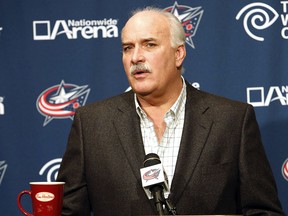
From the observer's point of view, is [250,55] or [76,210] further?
[250,55]

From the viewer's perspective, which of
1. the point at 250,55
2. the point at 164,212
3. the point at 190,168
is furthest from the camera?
the point at 250,55

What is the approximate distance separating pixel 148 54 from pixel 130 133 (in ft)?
1.12

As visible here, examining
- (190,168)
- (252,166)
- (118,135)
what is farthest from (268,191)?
(118,135)

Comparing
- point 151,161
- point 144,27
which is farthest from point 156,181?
point 144,27

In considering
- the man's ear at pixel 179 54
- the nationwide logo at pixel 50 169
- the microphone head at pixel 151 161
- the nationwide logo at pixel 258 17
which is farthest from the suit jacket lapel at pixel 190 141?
the nationwide logo at pixel 50 169

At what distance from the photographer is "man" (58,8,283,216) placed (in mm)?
2365

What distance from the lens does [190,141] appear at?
243 centimetres

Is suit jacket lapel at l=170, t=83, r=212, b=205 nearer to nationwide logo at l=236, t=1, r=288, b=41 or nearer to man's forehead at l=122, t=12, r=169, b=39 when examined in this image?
man's forehead at l=122, t=12, r=169, b=39

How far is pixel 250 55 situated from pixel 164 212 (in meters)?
1.61

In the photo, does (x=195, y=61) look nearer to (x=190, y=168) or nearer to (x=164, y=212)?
(x=190, y=168)

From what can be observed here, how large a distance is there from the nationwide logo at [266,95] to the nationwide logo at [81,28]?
31.6 inches

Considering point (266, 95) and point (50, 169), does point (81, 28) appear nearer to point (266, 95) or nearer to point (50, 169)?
point (50, 169)

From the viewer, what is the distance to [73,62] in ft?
10.6

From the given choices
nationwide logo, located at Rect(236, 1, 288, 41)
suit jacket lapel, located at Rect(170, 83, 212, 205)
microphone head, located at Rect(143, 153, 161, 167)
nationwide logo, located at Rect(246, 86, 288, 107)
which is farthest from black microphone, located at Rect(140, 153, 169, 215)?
nationwide logo, located at Rect(236, 1, 288, 41)
